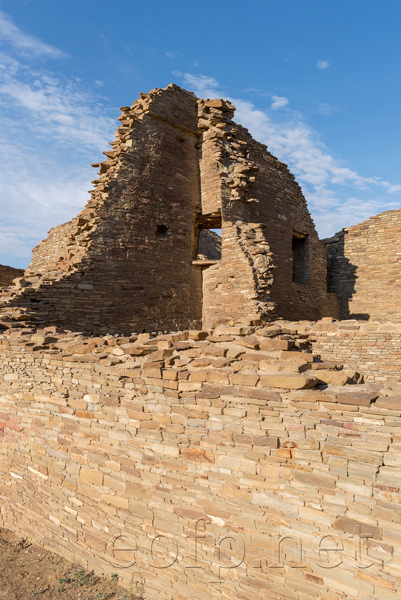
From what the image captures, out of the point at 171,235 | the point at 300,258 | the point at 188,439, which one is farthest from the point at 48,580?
the point at 300,258

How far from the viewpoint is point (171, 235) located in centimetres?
1091

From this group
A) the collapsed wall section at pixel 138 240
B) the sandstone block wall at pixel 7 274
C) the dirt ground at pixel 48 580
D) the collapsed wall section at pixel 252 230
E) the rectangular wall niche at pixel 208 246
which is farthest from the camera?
the rectangular wall niche at pixel 208 246

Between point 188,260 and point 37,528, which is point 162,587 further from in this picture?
point 188,260

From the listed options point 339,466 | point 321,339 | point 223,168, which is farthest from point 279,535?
point 223,168

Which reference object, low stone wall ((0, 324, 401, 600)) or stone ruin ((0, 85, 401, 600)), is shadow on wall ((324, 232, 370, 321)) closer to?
stone ruin ((0, 85, 401, 600))

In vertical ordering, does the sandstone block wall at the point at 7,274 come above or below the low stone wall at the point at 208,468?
above

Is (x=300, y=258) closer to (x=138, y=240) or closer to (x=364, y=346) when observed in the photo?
(x=364, y=346)

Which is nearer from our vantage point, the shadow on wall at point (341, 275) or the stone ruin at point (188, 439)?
the stone ruin at point (188, 439)

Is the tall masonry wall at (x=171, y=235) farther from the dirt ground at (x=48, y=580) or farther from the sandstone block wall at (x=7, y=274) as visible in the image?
the dirt ground at (x=48, y=580)

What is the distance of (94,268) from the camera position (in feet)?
30.5

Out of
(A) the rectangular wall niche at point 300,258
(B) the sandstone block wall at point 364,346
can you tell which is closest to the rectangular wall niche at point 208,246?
(A) the rectangular wall niche at point 300,258

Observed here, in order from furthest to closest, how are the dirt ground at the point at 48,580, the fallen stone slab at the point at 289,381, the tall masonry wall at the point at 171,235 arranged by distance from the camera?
the tall masonry wall at the point at 171,235 → the dirt ground at the point at 48,580 → the fallen stone slab at the point at 289,381

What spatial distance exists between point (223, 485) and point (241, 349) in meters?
1.47

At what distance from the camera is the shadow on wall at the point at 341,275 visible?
15711 mm
